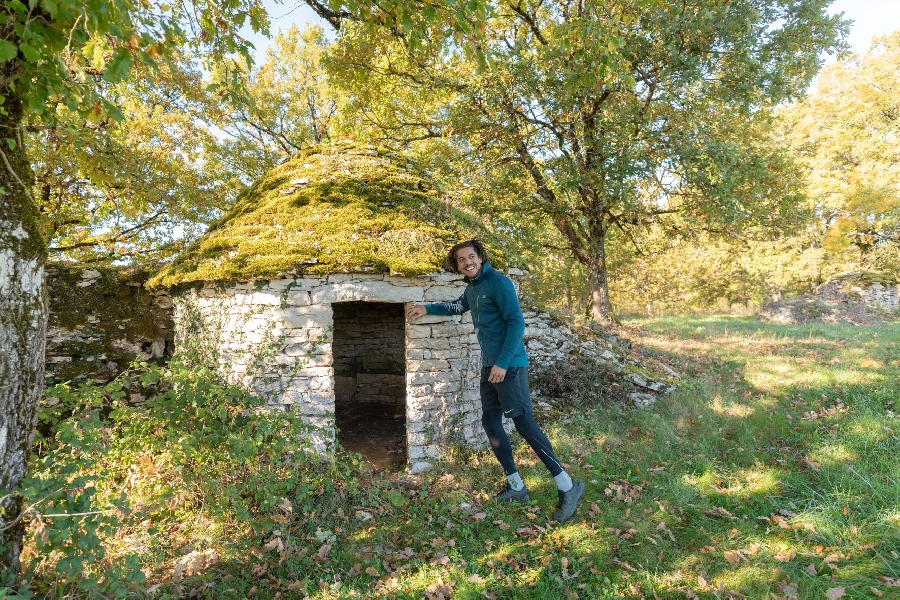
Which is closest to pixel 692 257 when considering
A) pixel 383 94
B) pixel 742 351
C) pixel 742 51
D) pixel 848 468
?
pixel 742 351

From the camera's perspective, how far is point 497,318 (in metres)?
3.64

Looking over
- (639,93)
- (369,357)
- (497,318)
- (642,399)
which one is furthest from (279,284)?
(639,93)

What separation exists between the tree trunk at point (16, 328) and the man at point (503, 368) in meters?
2.88

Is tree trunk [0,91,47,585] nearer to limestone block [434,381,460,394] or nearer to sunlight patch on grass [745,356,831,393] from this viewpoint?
limestone block [434,381,460,394]

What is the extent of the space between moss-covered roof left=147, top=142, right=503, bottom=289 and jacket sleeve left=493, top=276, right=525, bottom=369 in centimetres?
99

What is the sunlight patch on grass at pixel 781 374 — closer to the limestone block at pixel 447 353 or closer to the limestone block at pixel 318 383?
the limestone block at pixel 447 353

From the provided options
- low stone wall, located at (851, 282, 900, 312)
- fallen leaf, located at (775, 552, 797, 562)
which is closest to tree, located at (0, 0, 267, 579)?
fallen leaf, located at (775, 552, 797, 562)

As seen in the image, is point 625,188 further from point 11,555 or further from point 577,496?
point 11,555

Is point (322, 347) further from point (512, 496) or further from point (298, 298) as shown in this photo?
point (512, 496)

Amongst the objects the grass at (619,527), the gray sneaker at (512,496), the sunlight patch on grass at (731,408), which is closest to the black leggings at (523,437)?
the gray sneaker at (512,496)

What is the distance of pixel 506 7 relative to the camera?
349 inches

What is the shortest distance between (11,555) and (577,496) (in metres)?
3.89

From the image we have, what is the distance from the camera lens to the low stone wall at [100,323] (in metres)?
5.37

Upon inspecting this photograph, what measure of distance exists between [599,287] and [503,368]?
27.0 ft
